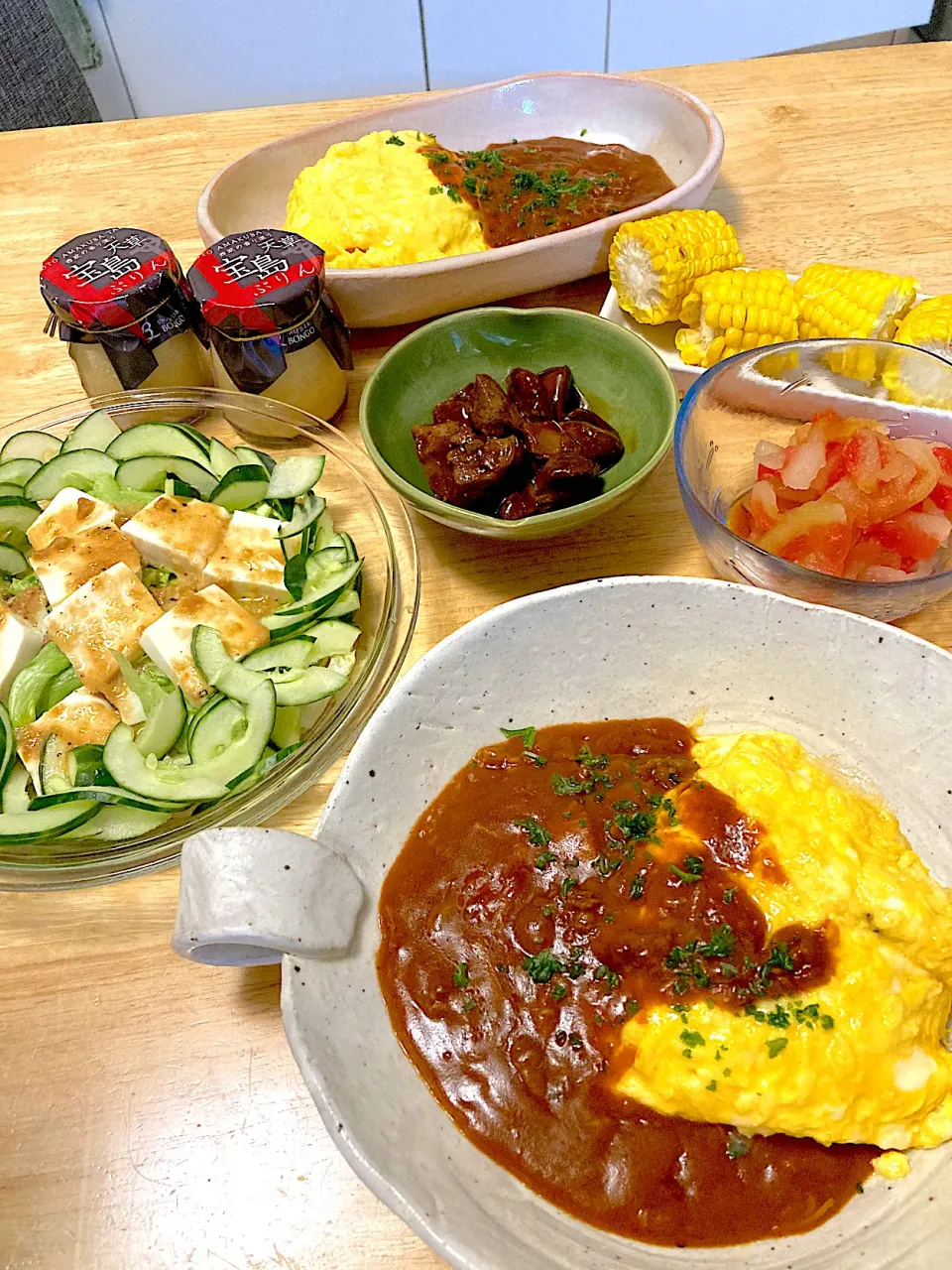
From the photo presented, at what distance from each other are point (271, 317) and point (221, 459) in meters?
0.34

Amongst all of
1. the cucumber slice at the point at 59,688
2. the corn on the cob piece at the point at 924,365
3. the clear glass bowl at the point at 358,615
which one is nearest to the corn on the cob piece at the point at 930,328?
the corn on the cob piece at the point at 924,365

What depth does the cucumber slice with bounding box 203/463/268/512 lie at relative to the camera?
6.27 feet

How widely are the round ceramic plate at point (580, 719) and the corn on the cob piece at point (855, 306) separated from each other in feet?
2.93

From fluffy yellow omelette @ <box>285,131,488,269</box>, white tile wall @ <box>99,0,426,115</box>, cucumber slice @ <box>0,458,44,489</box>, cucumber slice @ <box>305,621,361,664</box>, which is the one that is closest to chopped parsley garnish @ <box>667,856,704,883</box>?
cucumber slice @ <box>305,621,361,664</box>

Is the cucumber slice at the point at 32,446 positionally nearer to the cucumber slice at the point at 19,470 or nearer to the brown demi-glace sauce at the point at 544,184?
the cucumber slice at the point at 19,470

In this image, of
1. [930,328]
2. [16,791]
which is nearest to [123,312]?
[16,791]

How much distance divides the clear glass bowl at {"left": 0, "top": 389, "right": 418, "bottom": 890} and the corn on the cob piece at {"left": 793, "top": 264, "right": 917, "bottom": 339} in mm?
1070

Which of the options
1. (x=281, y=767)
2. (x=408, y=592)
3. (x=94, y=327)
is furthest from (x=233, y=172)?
(x=281, y=767)

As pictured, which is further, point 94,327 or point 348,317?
point 348,317

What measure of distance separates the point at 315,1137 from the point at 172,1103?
0.24m

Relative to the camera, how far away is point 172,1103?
53.4 inches

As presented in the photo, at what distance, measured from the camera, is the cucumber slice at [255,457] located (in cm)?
197

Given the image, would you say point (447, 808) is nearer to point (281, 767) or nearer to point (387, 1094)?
point (281, 767)

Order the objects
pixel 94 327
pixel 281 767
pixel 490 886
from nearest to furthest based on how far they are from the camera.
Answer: pixel 490 886 < pixel 281 767 < pixel 94 327
